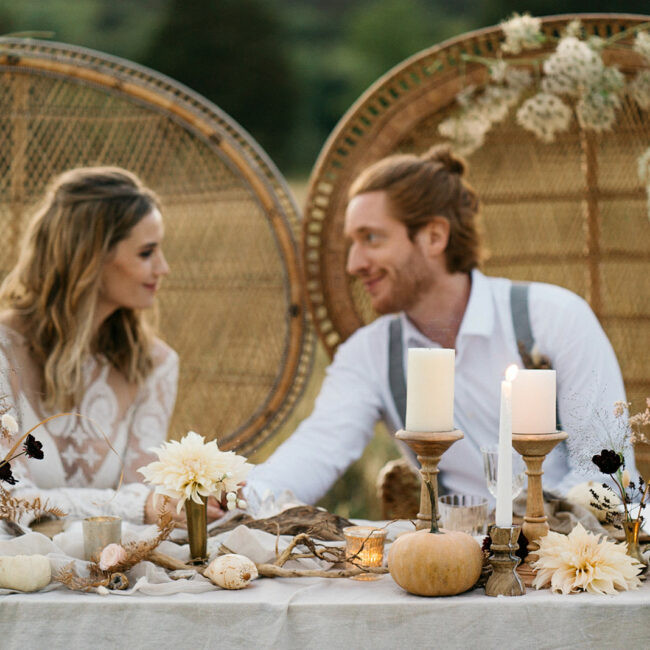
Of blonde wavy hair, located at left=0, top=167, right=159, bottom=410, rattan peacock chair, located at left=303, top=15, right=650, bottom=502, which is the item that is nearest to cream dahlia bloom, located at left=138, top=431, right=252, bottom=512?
blonde wavy hair, located at left=0, top=167, right=159, bottom=410

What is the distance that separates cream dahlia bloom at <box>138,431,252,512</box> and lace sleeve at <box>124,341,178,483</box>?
0.91 meters

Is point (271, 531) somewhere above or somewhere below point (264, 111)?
below

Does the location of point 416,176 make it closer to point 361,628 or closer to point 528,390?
point 528,390

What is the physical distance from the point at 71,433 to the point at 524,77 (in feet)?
5.23

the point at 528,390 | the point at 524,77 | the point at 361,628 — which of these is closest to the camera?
the point at 361,628

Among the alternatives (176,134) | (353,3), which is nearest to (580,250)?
(176,134)

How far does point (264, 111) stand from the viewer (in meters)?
6.84

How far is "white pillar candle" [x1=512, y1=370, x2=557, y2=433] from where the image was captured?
1.18 metres

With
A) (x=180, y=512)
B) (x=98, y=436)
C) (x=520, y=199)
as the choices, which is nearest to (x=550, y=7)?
(x=520, y=199)

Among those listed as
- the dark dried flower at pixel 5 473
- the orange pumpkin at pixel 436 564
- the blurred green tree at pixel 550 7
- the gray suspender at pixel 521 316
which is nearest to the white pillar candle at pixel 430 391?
the orange pumpkin at pixel 436 564

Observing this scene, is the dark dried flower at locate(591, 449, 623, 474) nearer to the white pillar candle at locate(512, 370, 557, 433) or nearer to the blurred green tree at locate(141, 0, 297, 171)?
the white pillar candle at locate(512, 370, 557, 433)

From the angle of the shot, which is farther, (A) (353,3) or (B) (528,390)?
(A) (353,3)

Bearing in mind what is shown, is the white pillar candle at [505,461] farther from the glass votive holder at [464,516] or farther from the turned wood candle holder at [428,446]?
the glass votive holder at [464,516]

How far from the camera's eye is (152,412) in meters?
2.26
